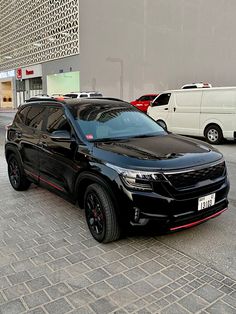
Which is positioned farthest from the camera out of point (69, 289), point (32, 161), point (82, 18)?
point (82, 18)

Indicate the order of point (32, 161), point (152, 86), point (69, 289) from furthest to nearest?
point (152, 86) → point (32, 161) → point (69, 289)

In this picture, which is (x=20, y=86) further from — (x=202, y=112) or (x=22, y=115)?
(x=22, y=115)

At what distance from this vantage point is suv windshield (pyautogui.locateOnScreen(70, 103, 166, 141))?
13.3ft

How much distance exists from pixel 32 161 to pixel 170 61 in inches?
1135

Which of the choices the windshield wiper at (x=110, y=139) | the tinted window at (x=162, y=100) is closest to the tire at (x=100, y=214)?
the windshield wiper at (x=110, y=139)

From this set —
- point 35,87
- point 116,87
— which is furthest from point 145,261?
point 35,87

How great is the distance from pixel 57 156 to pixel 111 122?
33.9 inches

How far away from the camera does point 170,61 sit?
1233 inches

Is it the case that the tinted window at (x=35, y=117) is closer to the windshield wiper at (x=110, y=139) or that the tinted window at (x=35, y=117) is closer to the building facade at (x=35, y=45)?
the windshield wiper at (x=110, y=139)

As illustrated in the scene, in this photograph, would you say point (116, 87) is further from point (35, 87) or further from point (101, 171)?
point (101, 171)

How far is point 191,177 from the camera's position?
329 centimetres

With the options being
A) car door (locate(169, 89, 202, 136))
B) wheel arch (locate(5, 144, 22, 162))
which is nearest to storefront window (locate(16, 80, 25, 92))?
car door (locate(169, 89, 202, 136))

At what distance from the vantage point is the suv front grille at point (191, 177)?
3188mm

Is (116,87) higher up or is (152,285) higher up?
(116,87)
